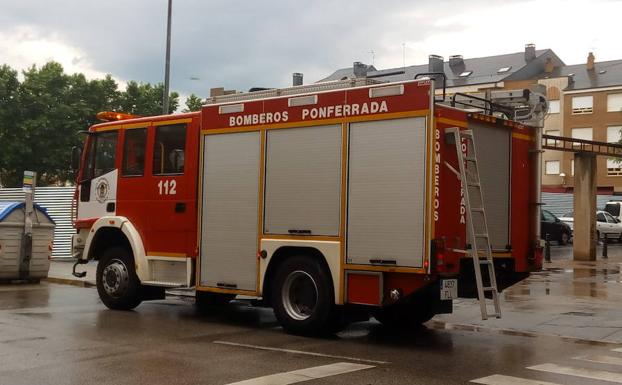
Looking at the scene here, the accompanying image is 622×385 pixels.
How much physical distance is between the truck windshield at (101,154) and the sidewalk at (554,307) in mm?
3356

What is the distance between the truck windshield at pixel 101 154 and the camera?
11.6m

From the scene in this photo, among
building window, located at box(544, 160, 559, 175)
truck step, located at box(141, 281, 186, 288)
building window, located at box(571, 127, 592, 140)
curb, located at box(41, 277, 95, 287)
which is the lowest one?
curb, located at box(41, 277, 95, 287)

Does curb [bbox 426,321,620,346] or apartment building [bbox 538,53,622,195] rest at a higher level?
apartment building [bbox 538,53,622,195]

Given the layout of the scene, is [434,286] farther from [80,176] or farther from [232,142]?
[80,176]

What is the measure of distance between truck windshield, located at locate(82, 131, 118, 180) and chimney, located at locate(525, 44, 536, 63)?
193 ft

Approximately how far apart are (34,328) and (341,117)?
470cm

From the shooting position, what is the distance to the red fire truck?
27.2ft

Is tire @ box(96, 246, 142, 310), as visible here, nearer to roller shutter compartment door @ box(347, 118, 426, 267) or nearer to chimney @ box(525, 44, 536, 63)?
roller shutter compartment door @ box(347, 118, 426, 267)

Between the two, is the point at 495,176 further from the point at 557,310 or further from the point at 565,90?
the point at 565,90

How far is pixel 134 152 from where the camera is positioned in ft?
37.1

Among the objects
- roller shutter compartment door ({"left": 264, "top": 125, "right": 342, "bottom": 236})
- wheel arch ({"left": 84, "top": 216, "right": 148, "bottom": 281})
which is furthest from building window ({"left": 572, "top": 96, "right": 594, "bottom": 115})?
roller shutter compartment door ({"left": 264, "top": 125, "right": 342, "bottom": 236})

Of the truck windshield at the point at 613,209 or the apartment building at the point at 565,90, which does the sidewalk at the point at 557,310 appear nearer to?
the truck windshield at the point at 613,209

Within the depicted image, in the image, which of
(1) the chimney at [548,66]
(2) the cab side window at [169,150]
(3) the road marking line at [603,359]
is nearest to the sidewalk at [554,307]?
(3) the road marking line at [603,359]

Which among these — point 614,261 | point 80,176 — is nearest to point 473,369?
point 80,176
